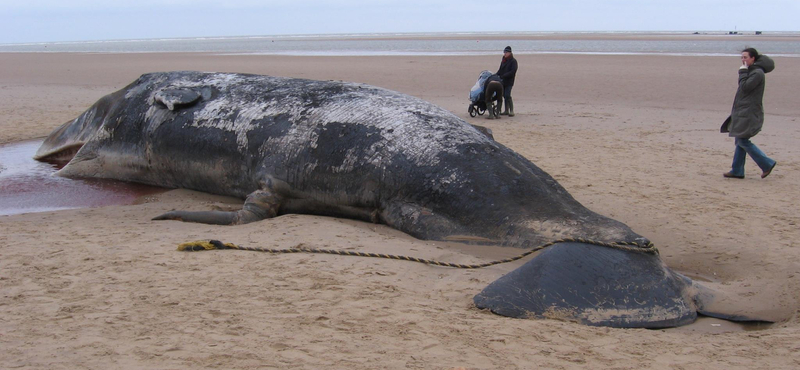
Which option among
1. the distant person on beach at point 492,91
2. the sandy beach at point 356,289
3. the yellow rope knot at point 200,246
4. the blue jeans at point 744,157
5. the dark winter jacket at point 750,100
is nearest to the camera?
the sandy beach at point 356,289

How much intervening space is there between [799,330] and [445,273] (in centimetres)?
213

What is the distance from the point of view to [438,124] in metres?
6.10

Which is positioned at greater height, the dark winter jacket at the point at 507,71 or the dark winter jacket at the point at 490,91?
the dark winter jacket at the point at 507,71

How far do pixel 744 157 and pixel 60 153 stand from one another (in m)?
8.75

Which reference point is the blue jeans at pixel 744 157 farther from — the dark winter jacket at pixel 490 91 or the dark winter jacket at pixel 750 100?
the dark winter jacket at pixel 490 91

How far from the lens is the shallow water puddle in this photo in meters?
6.75

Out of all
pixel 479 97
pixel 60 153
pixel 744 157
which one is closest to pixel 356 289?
pixel 744 157

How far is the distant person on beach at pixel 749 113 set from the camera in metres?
8.07

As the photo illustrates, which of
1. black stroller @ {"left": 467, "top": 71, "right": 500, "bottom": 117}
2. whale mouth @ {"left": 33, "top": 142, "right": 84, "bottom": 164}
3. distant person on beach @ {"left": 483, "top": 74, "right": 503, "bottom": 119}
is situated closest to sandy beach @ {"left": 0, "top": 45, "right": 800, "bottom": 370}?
whale mouth @ {"left": 33, "top": 142, "right": 84, "bottom": 164}

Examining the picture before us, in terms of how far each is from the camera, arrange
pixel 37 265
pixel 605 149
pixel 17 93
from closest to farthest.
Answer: pixel 37 265, pixel 605 149, pixel 17 93

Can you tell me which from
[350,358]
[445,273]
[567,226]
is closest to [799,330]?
[567,226]

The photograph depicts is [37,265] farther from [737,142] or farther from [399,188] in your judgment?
[737,142]

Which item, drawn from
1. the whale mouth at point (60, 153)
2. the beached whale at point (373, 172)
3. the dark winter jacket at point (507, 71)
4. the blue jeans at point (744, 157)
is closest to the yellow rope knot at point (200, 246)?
the beached whale at point (373, 172)

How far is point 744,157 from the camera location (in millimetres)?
8023
